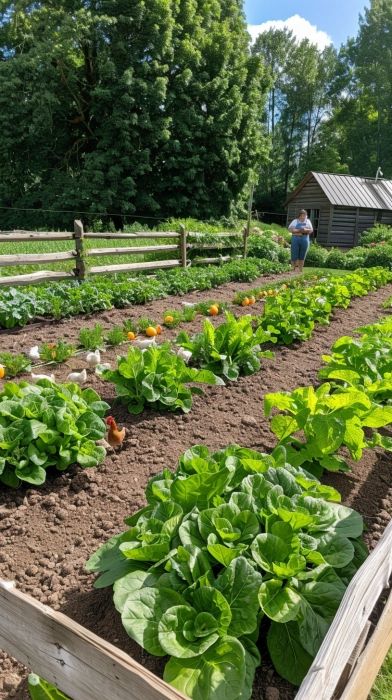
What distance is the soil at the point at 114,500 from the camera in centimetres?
185

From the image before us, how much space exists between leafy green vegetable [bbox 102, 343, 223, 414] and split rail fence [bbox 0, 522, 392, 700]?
2.05 m

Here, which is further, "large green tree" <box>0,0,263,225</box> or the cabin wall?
the cabin wall

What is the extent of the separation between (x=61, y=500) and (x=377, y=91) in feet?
160

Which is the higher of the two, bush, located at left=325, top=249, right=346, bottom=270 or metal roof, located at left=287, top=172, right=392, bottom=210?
metal roof, located at left=287, top=172, right=392, bottom=210

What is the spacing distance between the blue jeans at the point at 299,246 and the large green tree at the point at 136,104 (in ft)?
39.4

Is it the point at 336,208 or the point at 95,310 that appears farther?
the point at 336,208

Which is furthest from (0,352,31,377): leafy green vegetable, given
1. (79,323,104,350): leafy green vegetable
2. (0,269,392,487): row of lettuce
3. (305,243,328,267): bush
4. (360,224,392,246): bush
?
(360,224,392,246): bush

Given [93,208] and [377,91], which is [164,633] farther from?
[377,91]

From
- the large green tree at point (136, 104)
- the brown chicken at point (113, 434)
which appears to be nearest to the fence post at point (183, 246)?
the brown chicken at point (113, 434)

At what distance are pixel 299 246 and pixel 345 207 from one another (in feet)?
49.5

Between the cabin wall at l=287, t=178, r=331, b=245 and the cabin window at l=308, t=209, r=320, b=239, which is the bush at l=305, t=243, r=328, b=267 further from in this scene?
the cabin window at l=308, t=209, r=320, b=239

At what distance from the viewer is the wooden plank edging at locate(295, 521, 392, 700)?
1159 millimetres

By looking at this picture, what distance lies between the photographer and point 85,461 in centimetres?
270

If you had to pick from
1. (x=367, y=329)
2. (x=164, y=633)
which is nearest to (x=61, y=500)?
(x=164, y=633)
